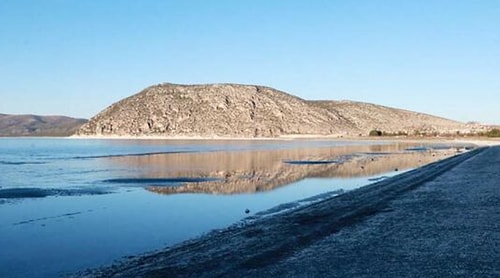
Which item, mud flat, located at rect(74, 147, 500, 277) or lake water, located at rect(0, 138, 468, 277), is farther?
lake water, located at rect(0, 138, 468, 277)

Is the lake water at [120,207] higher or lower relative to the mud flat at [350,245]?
lower

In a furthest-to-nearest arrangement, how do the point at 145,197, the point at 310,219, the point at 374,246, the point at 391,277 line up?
the point at 145,197, the point at 310,219, the point at 374,246, the point at 391,277

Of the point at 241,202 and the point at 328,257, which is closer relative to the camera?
the point at 328,257

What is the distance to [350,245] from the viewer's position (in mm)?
12727

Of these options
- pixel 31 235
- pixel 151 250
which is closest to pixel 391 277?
pixel 151 250

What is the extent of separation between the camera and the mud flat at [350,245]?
1038 cm

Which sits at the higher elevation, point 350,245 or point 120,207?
point 350,245

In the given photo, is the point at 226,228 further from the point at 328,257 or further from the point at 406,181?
the point at 406,181

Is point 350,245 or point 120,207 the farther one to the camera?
point 120,207

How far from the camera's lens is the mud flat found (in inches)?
409

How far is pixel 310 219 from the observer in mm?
17422

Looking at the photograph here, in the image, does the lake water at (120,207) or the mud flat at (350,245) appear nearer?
the mud flat at (350,245)

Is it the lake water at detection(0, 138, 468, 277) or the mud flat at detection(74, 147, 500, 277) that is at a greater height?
the mud flat at detection(74, 147, 500, 277)

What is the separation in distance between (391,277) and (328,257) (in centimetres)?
203
